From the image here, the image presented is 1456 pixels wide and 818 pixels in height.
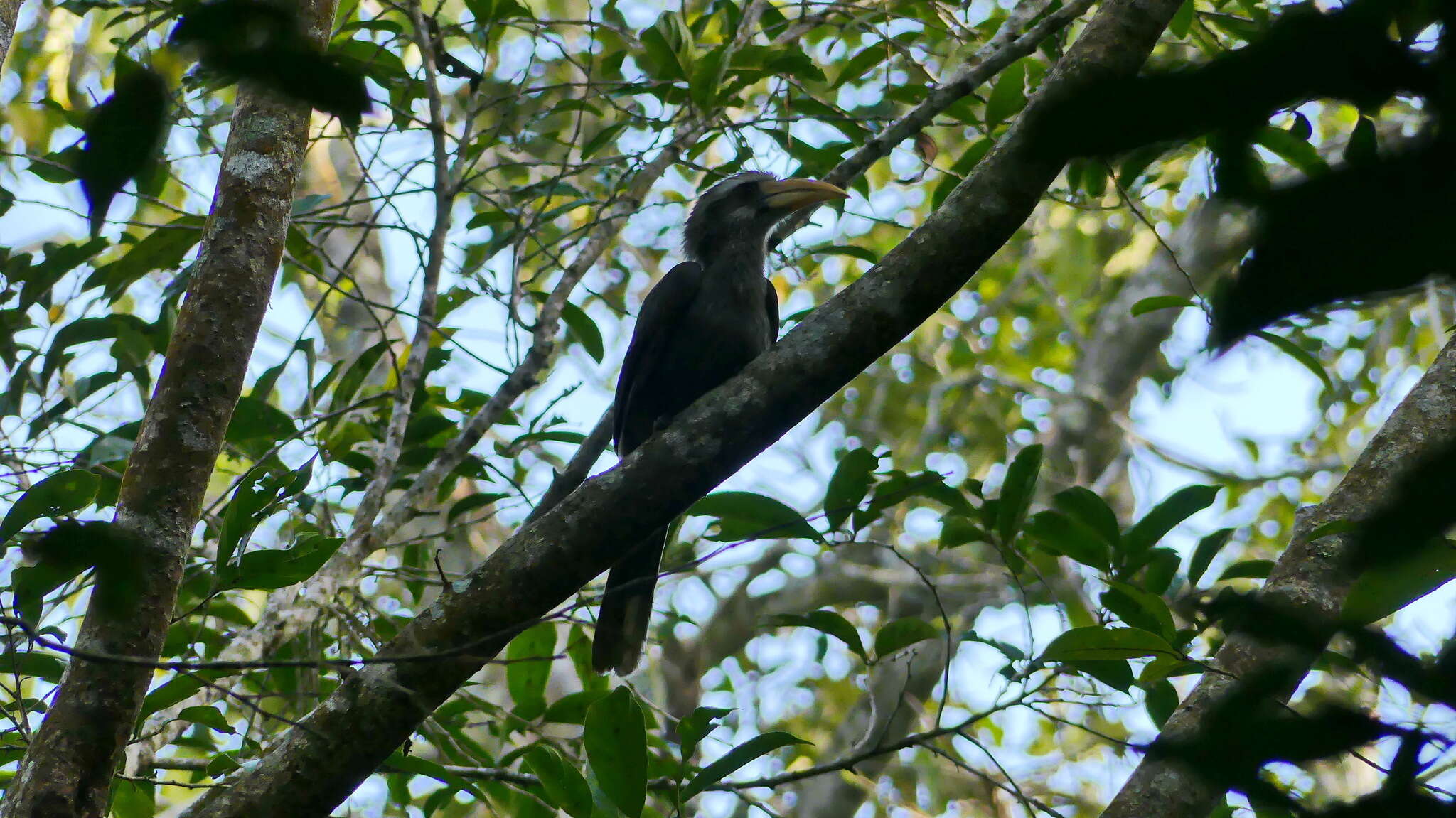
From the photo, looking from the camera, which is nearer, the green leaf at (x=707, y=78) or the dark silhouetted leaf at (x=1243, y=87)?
the dark silhouetted leaf at (x=1243, y=87)

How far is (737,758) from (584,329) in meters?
1.77

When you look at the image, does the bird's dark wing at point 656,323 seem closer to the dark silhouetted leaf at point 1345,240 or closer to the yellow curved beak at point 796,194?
the yellow curved beak at point 796,194

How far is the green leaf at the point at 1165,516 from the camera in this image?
9.71 feet

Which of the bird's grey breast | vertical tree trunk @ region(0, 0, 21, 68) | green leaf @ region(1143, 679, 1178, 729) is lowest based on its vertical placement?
green leaf @ region(1143, 679, 1178, 729)

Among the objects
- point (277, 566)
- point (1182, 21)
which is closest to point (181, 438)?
point (277, 566)

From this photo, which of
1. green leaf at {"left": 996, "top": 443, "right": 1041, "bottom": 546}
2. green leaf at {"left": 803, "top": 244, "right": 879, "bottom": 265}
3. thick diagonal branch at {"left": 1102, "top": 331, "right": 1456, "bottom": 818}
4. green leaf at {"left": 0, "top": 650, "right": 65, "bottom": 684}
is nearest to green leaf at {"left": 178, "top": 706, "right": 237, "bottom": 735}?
green leaf at {"left": 0, "top": 650, "right": 65, "bottom": 684}

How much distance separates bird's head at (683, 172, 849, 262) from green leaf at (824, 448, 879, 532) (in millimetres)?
1563

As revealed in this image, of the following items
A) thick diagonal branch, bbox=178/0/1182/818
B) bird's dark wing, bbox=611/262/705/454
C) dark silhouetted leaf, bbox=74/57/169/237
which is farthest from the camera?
bird's dark wing, bbox=611/262/705/454

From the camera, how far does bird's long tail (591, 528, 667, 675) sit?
3.46 m

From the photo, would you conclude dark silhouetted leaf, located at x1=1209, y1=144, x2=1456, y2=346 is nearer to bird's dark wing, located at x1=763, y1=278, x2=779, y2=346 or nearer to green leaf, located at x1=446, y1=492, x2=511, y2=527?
green leaf, located at x1=446, y1=492, x2=511, y2=527

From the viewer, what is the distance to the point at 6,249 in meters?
3.46

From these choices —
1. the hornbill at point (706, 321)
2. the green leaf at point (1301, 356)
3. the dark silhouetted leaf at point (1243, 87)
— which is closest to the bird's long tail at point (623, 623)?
the hornbill at point (706, 321)

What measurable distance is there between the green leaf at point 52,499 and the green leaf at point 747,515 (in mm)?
1406

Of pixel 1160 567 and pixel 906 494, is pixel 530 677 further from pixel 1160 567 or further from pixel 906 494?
pixel 1160 567
